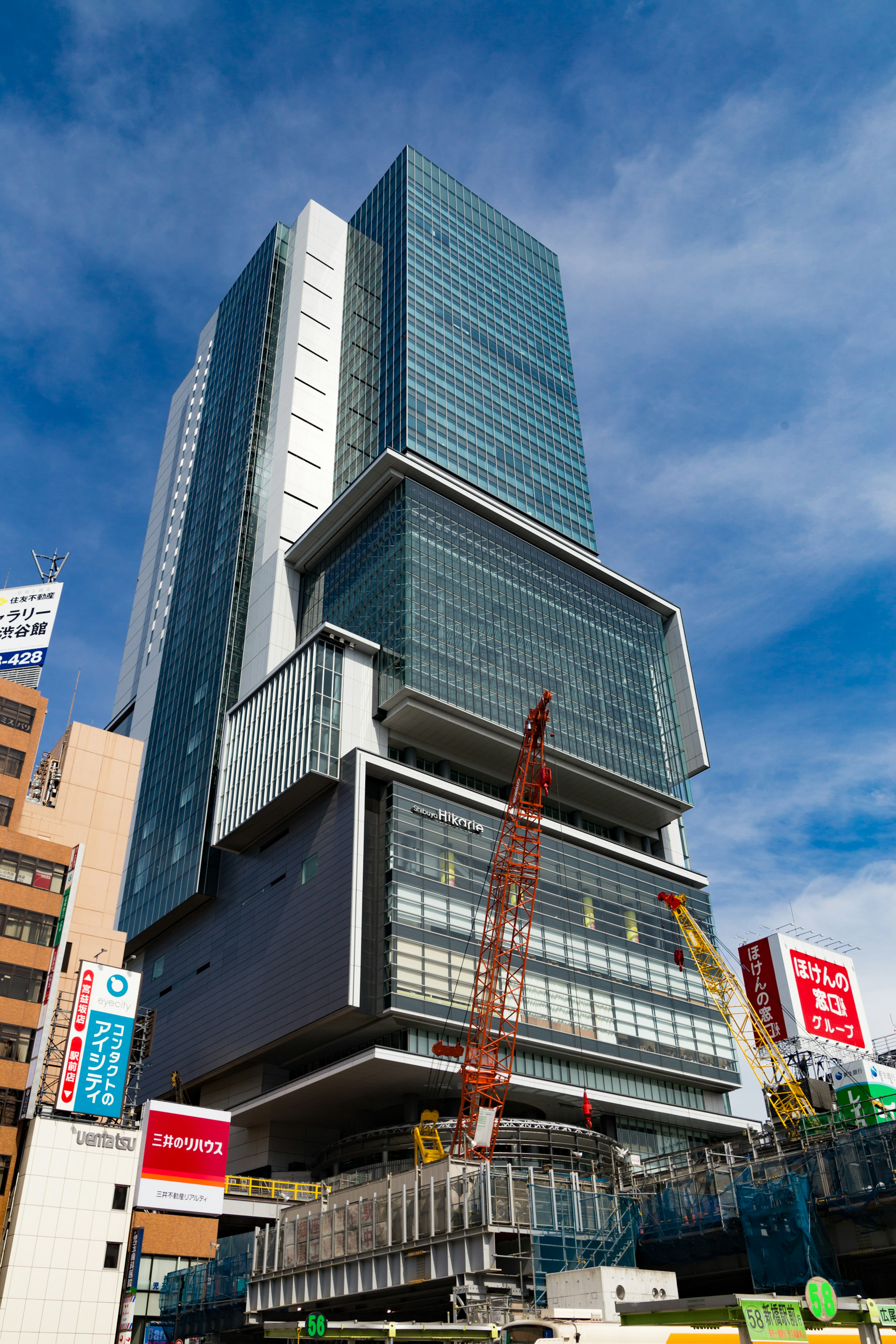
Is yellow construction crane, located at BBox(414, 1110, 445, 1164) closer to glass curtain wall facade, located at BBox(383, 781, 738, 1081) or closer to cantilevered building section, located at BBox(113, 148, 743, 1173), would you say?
cantilevered building section, located at BBox(113, 148, 743, 1173)

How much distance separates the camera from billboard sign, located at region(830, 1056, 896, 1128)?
7700 cm

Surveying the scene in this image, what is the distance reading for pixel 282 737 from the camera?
107m

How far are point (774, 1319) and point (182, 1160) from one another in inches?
2584

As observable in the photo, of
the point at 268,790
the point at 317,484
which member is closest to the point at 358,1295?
the point at 268,790

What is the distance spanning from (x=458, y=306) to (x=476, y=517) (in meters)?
38.8

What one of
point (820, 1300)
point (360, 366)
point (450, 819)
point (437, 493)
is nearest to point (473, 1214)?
point (820, 1300)

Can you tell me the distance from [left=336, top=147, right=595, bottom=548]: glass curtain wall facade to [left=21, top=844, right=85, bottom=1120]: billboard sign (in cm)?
7234

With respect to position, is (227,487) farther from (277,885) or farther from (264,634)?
(277,885)

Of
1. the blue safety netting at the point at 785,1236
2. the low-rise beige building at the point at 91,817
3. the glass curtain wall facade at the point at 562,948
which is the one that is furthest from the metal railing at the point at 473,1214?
the glass curtain wall facade at the point at 562,948

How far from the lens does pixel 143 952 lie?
426 feet

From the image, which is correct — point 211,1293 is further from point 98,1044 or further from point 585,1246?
point 585,1246

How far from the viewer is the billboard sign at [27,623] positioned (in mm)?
73188

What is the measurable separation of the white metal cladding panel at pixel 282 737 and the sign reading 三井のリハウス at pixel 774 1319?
8214 centimetres

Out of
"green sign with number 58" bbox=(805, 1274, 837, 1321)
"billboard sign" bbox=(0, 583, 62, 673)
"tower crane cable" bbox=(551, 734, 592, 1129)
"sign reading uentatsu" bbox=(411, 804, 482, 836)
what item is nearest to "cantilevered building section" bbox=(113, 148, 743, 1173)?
"sign reading uentatsu" bbox=(411, 804, 482, 836)
